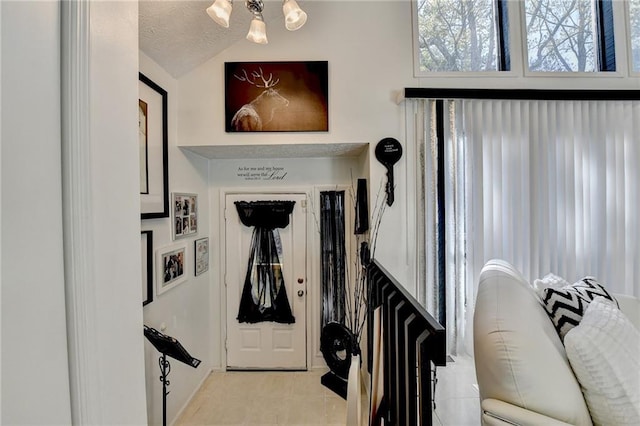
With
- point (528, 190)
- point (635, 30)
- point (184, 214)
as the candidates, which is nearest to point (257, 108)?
point (184, 214)

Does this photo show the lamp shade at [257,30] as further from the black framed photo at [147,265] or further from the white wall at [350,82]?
the black framed photo at [147,265]

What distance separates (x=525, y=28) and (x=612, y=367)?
8.80ft

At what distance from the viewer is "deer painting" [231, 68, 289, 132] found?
2449 mm

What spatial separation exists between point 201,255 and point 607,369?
2.83 metres

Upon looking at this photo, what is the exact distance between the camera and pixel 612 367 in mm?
1136

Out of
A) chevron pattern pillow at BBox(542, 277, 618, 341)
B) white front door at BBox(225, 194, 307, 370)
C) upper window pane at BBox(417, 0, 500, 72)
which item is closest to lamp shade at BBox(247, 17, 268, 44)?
upper window pane at BBox(417, 0, 500, 72)

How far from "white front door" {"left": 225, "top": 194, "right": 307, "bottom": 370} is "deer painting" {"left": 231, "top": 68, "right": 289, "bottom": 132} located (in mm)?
800

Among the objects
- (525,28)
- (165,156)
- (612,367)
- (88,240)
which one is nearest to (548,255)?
(612,367)

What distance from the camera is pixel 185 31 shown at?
204 cm

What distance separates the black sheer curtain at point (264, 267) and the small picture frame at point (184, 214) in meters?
0.47

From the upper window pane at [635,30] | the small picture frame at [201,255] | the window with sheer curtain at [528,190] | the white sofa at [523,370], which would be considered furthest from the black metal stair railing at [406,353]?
the upper window pane at [635,30]

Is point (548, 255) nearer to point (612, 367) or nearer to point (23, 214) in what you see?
point (612, 367)

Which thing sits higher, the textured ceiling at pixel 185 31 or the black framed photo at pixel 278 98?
the textured ceiling at pixel 185 31

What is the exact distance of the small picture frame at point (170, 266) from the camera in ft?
6.88
